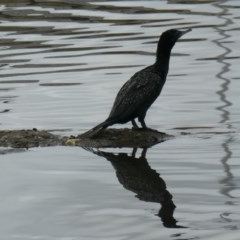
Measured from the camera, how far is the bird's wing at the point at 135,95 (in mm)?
14156

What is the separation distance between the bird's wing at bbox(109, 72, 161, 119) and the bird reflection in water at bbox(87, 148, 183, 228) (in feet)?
1.97

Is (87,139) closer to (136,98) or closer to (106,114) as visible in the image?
(136,98)

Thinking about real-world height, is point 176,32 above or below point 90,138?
above

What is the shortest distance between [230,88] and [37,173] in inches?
219

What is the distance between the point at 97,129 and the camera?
46.1ft

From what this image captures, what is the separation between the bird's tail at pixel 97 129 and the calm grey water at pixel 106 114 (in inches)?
14.1

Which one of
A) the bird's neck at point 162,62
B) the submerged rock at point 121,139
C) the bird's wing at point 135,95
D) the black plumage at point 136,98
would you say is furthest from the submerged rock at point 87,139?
the bird's neck at point 162,62

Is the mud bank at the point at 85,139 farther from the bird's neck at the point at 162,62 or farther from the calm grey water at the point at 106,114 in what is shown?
the bird's neck at the point at 162,62

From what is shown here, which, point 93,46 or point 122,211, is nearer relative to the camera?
point 122,211

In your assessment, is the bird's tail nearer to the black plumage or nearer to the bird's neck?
the black plumage

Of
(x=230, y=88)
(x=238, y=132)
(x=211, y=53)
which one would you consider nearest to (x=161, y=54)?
(x=238, y=132)

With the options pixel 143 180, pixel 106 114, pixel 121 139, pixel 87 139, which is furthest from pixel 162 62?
pixel 143 180

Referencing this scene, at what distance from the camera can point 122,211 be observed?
424 inches

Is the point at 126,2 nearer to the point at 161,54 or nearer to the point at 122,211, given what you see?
the point at 161,54
